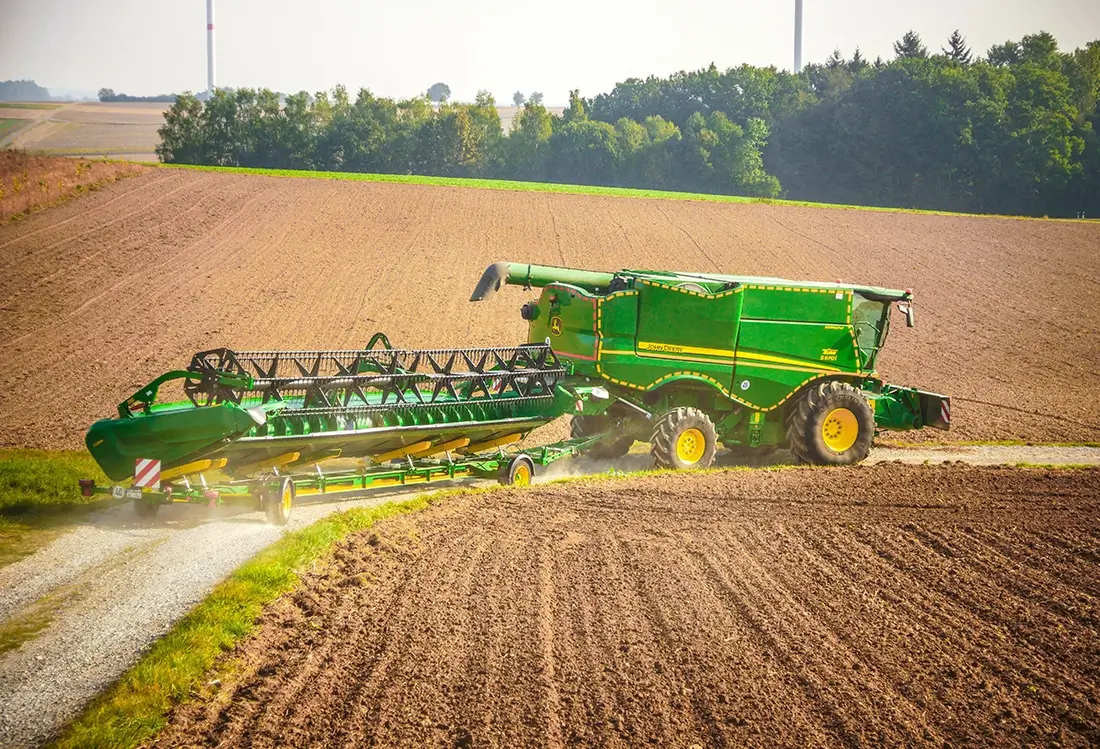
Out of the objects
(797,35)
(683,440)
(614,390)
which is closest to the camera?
(683,440)

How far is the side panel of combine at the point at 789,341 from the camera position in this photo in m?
16.4

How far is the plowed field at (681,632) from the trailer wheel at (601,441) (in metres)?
3.88

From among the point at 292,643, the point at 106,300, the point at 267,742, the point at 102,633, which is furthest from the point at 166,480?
the point at 106,300

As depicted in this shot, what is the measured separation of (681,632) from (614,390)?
794 cm

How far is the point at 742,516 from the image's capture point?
12.6 metres

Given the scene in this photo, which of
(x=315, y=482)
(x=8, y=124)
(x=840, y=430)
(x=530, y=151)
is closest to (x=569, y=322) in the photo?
(x=840, y=430)

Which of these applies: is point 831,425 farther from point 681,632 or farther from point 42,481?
point 42,481

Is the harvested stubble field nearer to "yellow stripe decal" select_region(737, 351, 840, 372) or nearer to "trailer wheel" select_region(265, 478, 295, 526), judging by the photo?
"trailer wheel" select_region(265, 478, 295, 526)

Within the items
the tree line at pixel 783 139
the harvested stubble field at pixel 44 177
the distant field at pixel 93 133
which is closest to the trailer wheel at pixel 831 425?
the harvested stubble field at pixel 44 177

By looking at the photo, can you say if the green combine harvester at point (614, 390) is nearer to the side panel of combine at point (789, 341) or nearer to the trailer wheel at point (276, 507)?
the side panel of combine at point (789, 341)

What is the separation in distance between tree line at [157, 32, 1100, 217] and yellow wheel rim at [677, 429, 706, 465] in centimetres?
6077

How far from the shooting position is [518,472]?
15.0 metres

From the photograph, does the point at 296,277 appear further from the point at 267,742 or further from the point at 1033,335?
the point at 267,742

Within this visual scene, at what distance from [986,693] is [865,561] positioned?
10.5ft
